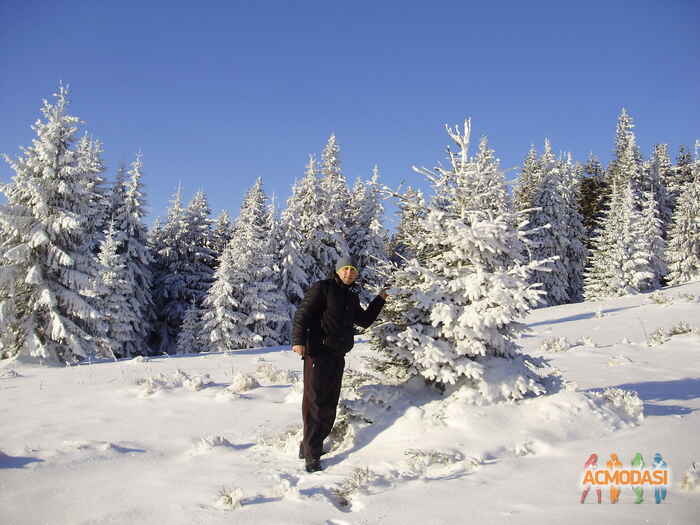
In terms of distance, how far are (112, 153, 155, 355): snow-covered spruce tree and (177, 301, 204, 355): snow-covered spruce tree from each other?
8.65ft

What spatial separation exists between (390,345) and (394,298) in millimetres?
614

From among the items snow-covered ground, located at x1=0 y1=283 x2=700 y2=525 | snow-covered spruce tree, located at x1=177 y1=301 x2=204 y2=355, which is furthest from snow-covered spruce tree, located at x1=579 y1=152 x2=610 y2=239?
snow-covered ground, located at x1=0 y1=283 x2=700 y2=525

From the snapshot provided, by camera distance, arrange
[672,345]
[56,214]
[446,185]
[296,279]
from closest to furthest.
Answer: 1. [446,185]
2. [672,345]
3. [56,214]
4. [296,279]

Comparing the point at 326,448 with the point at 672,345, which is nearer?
the point at 326,448

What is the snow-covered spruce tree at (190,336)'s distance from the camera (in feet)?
94.6

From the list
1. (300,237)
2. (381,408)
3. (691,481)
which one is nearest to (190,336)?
(300,237)

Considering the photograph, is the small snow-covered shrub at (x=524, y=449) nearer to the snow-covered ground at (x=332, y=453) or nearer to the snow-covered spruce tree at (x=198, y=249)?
the snow-covered ground at (x=332, y=453)

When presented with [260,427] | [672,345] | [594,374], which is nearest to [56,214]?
[260,427]

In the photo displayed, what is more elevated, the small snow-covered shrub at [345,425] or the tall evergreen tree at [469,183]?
the tall evergreen tree at [469,183]

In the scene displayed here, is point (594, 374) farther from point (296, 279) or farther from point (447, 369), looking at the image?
point (296, 279)

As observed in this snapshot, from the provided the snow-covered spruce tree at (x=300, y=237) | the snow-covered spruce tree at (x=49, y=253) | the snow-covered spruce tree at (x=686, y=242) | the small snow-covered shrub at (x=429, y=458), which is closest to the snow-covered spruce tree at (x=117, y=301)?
the snow-covered spruce tree at (x=49, y=253)

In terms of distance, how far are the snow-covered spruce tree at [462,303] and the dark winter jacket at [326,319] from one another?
1.99 feet

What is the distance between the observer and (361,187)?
39094 millimetres

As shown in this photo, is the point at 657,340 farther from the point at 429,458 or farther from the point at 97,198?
the point at 97,198
